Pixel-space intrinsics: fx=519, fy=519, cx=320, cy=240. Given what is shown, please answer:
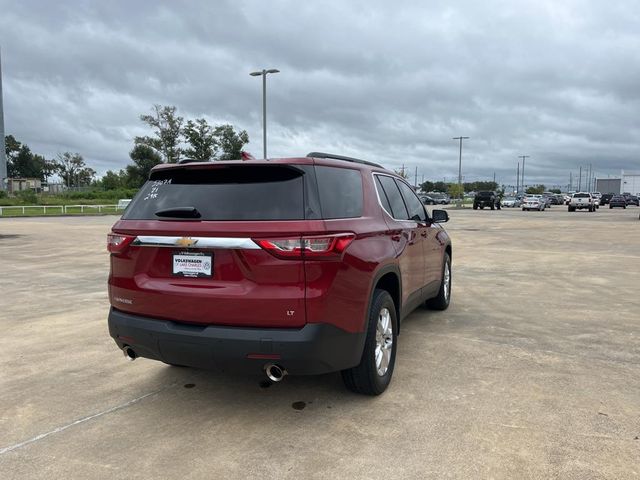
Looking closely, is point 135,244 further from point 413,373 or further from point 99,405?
point 413,373

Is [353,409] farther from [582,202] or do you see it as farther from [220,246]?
[582,202]

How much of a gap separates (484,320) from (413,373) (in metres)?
2.19

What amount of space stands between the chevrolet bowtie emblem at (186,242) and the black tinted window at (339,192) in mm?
863

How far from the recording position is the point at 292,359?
10.5ft

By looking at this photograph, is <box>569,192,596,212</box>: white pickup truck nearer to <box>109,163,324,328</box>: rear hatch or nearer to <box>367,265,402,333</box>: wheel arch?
<box>367,265,402,333</box>: wheel arch


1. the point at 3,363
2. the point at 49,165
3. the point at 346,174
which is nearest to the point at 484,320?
the point at 346,174

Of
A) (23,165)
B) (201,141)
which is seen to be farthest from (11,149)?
(201,141)

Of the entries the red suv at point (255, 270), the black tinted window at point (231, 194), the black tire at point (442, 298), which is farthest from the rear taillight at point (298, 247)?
the black tire at point (442, 298)

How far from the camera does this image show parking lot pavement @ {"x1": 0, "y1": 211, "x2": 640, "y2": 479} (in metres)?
3.03

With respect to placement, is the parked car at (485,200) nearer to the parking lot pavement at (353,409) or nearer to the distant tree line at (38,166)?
the parking lot pavement at (353,409)

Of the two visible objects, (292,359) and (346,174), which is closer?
(292,359)

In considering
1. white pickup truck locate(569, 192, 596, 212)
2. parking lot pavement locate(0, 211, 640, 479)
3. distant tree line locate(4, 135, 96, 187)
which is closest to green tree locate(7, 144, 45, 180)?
distant tree line locate(4, 135, 96, 187)

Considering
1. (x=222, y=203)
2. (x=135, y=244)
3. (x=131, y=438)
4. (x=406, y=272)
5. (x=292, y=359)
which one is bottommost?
(x=131, y=438)

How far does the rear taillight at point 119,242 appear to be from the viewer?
3658 mm
